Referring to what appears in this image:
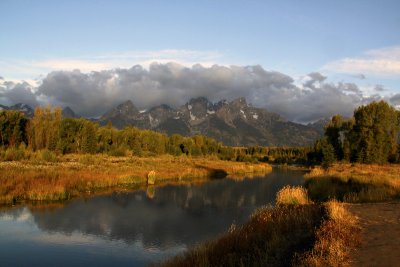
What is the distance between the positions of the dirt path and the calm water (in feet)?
32.8

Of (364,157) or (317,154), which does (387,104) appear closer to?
(364,157)

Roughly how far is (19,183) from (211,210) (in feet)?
59.7

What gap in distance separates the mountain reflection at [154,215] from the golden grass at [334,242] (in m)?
10.4

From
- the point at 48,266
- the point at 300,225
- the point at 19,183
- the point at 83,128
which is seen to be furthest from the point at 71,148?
the point at 300,225

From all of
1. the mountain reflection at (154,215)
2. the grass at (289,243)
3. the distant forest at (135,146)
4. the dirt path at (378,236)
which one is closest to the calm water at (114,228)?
the mountain reflection at (154,215)

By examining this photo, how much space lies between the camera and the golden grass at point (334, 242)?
11600mm

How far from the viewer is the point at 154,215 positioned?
105 feet

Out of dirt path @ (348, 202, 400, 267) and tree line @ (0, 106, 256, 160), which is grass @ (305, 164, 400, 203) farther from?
tree line @ (0, 106, 256, 160)

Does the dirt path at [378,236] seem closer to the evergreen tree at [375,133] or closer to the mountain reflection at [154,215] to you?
the mountain reflection at [154,215]

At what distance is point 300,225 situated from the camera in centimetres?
1752

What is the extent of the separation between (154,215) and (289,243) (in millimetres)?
18691

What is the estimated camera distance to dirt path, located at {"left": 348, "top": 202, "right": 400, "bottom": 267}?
11.8m

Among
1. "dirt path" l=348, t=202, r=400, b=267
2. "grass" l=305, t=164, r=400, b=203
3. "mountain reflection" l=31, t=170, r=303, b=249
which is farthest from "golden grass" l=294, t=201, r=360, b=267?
"grass" l=305, t=164, r=400, b=203

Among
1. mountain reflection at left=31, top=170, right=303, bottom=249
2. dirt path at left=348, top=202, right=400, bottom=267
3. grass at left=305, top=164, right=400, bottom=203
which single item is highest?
dirt path at left=348, top=202, right=400, bottom=267
